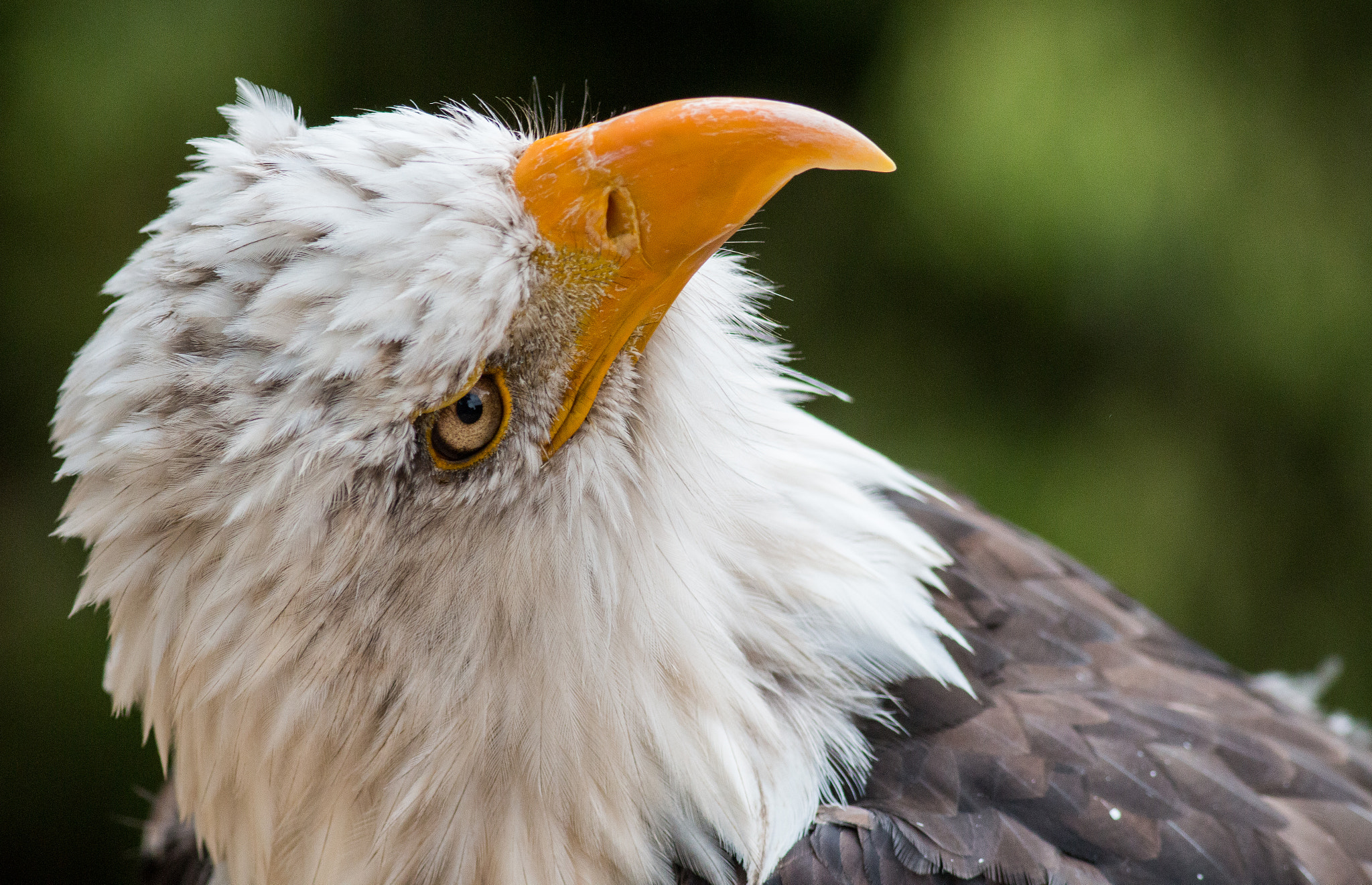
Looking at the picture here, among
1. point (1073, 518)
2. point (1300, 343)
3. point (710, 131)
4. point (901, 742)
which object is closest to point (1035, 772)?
point (901, 742)

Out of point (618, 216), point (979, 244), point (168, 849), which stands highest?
point (618, 216)

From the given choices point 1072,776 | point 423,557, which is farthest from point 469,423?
point 1072,776

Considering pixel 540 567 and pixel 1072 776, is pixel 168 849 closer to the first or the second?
pixel 540 567

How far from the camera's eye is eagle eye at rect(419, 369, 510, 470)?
3.87 feet

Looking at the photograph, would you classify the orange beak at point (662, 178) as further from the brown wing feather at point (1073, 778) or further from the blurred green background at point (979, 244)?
the blurred green background at point (979, 244)

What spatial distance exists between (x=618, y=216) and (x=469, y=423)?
27 cm

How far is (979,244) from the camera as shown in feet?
9.66

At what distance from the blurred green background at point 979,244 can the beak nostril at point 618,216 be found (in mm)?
1797

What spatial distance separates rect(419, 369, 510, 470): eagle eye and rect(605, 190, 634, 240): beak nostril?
0.19m

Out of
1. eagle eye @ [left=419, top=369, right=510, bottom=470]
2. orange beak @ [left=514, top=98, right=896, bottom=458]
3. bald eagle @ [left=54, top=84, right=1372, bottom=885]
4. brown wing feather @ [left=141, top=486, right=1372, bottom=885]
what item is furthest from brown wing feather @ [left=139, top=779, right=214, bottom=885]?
orange beak @ [left=514, top=98, right=896, bottom=458]

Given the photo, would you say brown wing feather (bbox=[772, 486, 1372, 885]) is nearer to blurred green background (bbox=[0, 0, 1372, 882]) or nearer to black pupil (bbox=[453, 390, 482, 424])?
black pupil (bbox=[453, 390, 482, 424])

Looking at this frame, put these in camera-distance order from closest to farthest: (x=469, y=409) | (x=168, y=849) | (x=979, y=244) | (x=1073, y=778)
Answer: (x=469, y=409) < (x=1073, y=778) < (x=168, y=849) < (x=979, y=244)

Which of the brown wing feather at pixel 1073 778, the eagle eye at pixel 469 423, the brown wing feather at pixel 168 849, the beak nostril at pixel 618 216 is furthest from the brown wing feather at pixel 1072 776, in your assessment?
the beak nostril at pixel 618 216

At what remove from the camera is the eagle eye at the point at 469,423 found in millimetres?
1181
